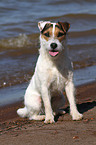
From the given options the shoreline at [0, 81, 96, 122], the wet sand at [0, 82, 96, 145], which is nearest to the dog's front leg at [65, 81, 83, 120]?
the wet sand at [0, 82, 96, 145]

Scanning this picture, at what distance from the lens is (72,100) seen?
15.7 ft

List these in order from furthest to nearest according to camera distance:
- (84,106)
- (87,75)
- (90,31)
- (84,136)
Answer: (90,31) < (87,75) < (84,106) < (84,136)

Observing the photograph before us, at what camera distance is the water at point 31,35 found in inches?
333

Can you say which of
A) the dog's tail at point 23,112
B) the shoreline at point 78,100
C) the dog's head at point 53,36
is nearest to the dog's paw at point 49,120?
the dog's tail at point 23,112

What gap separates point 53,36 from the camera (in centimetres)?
439

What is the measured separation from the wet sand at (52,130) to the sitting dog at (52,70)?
0.77ft

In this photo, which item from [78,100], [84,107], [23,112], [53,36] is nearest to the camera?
[53,36]

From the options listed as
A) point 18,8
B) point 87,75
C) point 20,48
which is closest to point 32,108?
point 87,75

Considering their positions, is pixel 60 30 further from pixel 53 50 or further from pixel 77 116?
pixel 77 116

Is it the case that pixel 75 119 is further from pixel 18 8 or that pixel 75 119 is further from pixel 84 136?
pixel 18 8

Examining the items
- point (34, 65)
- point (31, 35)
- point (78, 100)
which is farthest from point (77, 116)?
point (31, 35)

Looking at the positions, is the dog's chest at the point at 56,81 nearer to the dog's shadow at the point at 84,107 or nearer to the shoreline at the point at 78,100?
the dog's shadow at the point at 84,107

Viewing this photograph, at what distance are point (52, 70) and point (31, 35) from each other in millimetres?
9287

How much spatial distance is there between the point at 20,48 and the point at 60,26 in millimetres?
7429
